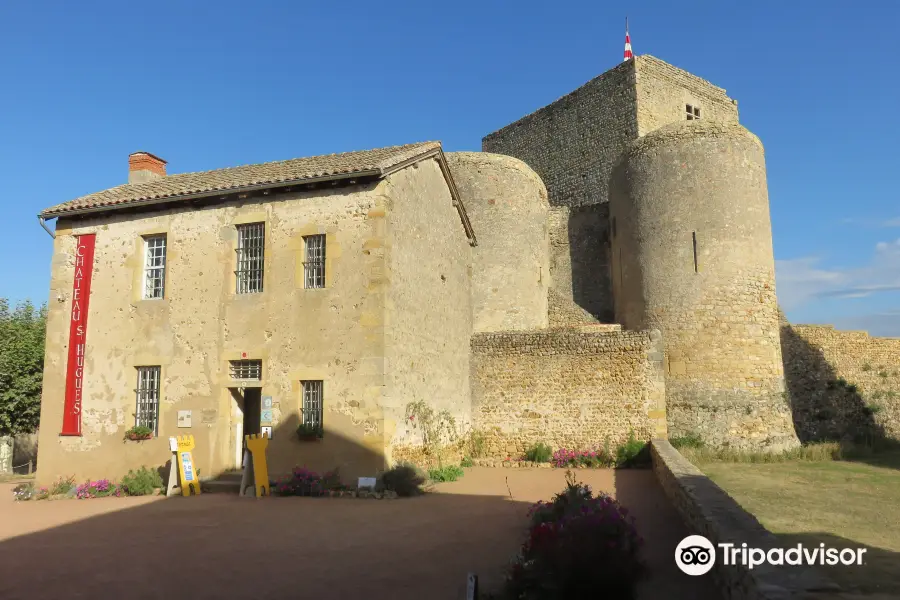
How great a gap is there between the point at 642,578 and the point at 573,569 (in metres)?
1.24

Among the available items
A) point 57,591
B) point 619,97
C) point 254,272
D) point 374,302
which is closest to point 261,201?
point 254,272

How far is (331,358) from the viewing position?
492 inches

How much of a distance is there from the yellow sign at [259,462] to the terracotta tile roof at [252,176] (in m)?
5.24

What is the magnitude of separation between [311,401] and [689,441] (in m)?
10.1

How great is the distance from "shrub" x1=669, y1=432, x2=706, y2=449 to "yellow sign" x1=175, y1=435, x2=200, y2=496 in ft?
38.3

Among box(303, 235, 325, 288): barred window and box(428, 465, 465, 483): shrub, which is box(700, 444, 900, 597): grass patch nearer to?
box(428, 465, 465, 483): shrub

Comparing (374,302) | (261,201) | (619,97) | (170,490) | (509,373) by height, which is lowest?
(170,490)

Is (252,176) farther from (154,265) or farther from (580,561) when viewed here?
(580,561)

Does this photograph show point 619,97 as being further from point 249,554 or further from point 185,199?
point 249,554

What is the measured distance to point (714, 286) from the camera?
17.0 metres

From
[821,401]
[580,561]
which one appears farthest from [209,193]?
[821,401]

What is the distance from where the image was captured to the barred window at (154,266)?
1448cm

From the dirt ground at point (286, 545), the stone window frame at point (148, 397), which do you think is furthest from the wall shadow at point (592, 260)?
the stone window frame at point (148, 397)

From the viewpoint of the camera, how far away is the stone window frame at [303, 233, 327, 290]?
13.1 meters
